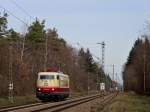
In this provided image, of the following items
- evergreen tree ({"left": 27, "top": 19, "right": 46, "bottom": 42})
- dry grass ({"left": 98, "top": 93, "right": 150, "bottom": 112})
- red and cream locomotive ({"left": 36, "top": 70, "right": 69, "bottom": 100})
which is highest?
evergreen tree ({"left": 27, "top": 19, "right": 46, "bottom": 42})

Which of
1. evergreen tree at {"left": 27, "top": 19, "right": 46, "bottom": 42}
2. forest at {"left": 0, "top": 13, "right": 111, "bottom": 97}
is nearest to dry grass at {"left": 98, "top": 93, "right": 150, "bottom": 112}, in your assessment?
forest at {"left": 0, "top": 13, "right": 111, "bottom": 97}

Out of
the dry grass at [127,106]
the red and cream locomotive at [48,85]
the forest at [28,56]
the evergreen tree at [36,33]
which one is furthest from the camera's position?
the evergreen tree at [36,33]

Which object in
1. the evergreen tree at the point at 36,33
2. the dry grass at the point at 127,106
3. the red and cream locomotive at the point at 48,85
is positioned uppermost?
the evergreen tree at the point at 36,33

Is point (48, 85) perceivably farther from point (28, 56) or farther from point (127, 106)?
point (28, 56)

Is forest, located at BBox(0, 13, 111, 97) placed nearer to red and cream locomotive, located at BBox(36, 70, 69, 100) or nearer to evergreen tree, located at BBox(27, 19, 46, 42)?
evergreen tree, located at BBox(27, 19, 46, 42)

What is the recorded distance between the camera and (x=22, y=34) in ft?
329

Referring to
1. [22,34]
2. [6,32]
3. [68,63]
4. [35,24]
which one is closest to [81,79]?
[68,63]

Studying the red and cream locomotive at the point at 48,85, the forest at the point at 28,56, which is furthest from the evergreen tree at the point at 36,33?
the red and cream locomotive at the point at 48,85

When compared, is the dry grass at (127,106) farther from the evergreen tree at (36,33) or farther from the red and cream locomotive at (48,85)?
the evergreen tree at (36,33)

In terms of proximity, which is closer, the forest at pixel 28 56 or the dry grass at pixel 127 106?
the dry grass at pixel 127 106

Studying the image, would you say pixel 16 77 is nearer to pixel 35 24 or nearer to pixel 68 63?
pixel 35 24

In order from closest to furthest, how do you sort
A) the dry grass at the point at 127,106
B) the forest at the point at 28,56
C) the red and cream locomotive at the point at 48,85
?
the dry grass at the point at 127,106, the red and cream locomotive at the point at 48,85, the forest at the point at 28,56

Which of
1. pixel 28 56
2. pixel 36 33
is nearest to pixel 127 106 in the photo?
pixel 28 56

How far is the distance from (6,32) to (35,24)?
3041 cm
